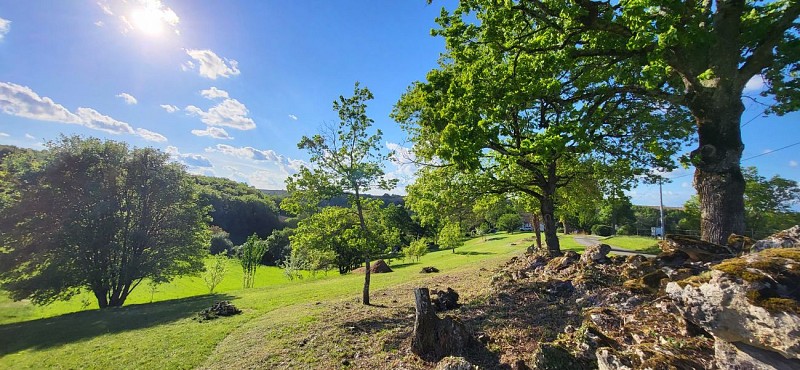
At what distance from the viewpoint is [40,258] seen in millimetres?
22531

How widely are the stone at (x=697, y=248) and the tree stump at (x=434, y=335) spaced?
4.83 metres

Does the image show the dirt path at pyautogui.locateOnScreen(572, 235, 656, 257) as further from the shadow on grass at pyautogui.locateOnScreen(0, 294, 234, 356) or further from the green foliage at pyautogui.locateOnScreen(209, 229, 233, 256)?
the green foliage at pyautogui.locateOnScreen(209, 229, 233, 256)

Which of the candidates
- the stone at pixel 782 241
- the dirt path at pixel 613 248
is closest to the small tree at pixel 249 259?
the dirt path at pixel 613 248

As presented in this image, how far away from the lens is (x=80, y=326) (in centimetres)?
1733

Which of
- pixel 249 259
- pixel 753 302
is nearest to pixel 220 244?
pixel 249 259

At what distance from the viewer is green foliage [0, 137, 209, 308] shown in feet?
72.8

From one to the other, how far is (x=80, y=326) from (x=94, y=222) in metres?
10.4

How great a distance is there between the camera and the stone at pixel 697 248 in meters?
6.44

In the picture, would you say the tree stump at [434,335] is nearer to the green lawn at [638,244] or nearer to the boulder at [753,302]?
the boulder at [753,302]

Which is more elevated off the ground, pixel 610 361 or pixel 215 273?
pixel 610 361

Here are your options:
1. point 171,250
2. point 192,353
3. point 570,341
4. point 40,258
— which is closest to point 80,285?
point 40,258

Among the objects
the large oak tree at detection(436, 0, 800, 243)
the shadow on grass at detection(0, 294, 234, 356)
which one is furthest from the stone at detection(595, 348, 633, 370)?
the shadow on grass at detection(0, 294, 234, 356)

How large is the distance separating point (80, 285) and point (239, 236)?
265 ft

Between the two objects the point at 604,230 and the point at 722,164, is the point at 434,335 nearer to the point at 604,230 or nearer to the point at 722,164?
the point at 722,164
